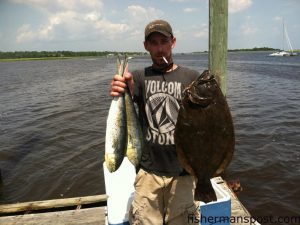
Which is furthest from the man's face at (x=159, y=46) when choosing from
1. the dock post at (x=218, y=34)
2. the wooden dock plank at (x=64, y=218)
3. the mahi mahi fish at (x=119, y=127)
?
the wooden dock plank at (x=64, y=218)

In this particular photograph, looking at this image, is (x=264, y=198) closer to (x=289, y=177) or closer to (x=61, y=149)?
(x=289, y=177)

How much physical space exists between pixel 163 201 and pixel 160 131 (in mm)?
898

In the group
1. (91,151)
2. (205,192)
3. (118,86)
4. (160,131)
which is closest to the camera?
(118,86)

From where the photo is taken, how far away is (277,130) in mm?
14016

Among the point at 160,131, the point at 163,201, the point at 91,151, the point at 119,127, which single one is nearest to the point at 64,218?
the point at 163,201

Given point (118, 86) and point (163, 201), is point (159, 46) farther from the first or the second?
point (163, 201)

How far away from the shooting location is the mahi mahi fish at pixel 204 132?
2.86 m

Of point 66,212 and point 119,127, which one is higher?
point 119,127

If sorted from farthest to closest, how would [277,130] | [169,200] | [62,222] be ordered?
[277,130] < [62,222] < [169,200]

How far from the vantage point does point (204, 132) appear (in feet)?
9.78

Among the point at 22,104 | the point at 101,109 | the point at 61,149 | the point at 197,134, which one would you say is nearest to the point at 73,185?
the point at 61,149

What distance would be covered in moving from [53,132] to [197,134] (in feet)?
44.5

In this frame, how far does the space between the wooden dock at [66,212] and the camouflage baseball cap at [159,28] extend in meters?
3.26

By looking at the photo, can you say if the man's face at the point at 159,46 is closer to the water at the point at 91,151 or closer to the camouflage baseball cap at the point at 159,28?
the camouflage baseball cap at the point at 159,28
